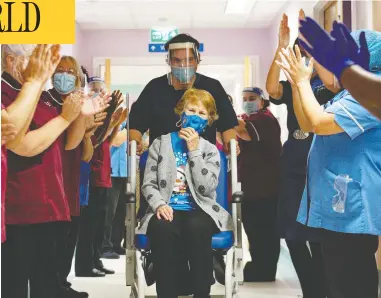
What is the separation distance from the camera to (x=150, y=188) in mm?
2666

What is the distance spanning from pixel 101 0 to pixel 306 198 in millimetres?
4671

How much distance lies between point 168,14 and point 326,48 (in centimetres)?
586

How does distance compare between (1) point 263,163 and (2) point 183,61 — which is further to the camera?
(1) point 263,163

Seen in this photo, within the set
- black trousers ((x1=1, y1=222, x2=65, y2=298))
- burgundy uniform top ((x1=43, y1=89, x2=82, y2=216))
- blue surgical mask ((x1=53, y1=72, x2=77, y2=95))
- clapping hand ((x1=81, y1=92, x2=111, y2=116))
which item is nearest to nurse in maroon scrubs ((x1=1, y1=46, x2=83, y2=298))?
black trousers ((x1=1, y1=222, x2=65, y2=298))

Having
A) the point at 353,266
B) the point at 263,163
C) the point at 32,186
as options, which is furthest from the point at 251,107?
the point at 353,266

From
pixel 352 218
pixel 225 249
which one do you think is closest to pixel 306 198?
pixel 352 218

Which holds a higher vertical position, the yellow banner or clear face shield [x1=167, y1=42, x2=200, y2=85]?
clear face shield [x1=167, y1=42, x2=200, y2=85]

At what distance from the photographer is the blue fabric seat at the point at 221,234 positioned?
8.40 ft

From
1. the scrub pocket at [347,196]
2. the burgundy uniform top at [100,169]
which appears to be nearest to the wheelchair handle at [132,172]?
the scrub pocket at [347,196]

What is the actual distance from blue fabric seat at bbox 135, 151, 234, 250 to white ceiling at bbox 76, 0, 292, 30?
3.87 metres

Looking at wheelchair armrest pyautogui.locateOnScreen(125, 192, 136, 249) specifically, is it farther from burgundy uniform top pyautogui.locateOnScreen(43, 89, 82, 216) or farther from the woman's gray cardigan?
burgundy uniform top pyautogui.locateOnScreen(43, 89, 82, 216)

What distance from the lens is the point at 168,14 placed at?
685 centimetres

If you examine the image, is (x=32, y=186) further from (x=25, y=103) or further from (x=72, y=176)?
(x=72, y=176)

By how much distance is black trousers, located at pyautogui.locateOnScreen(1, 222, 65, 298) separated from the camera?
2.05m
